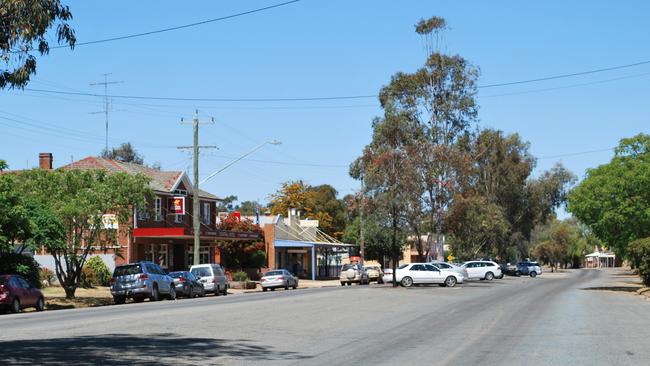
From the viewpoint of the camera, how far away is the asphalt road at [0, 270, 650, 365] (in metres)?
14.7

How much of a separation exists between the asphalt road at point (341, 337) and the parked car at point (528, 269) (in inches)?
2331

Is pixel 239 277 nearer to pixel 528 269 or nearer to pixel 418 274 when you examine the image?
pixel 418 274

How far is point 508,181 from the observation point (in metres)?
81.8

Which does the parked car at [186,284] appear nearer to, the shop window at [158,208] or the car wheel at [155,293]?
the car wheel at [155,293]

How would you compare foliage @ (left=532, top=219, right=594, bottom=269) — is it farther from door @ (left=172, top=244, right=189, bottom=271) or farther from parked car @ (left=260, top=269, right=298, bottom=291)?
parked car @ (left=260, top=269, right=298, bottom=291)

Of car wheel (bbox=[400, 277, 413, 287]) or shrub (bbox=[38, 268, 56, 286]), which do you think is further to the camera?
car wheel (bbox=[400, 277, 413, 287])

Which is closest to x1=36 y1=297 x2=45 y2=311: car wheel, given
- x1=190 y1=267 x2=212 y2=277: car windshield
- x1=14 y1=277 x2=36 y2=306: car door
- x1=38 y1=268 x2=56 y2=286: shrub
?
x1=14 y1=277 x2=36 y2=306: car door

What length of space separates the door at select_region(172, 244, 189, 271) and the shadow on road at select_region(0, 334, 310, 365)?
145 feet

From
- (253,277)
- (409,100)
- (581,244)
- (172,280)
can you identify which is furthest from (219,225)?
(581,244)

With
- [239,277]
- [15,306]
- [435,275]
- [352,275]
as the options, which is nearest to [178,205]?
[239,277]

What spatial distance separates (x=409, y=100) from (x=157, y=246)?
70.0 feet

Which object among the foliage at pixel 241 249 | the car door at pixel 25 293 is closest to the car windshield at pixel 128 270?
the car door at pixel 25 293

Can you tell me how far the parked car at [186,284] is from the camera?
43.8 meters

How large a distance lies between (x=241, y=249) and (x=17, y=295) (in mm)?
37001
